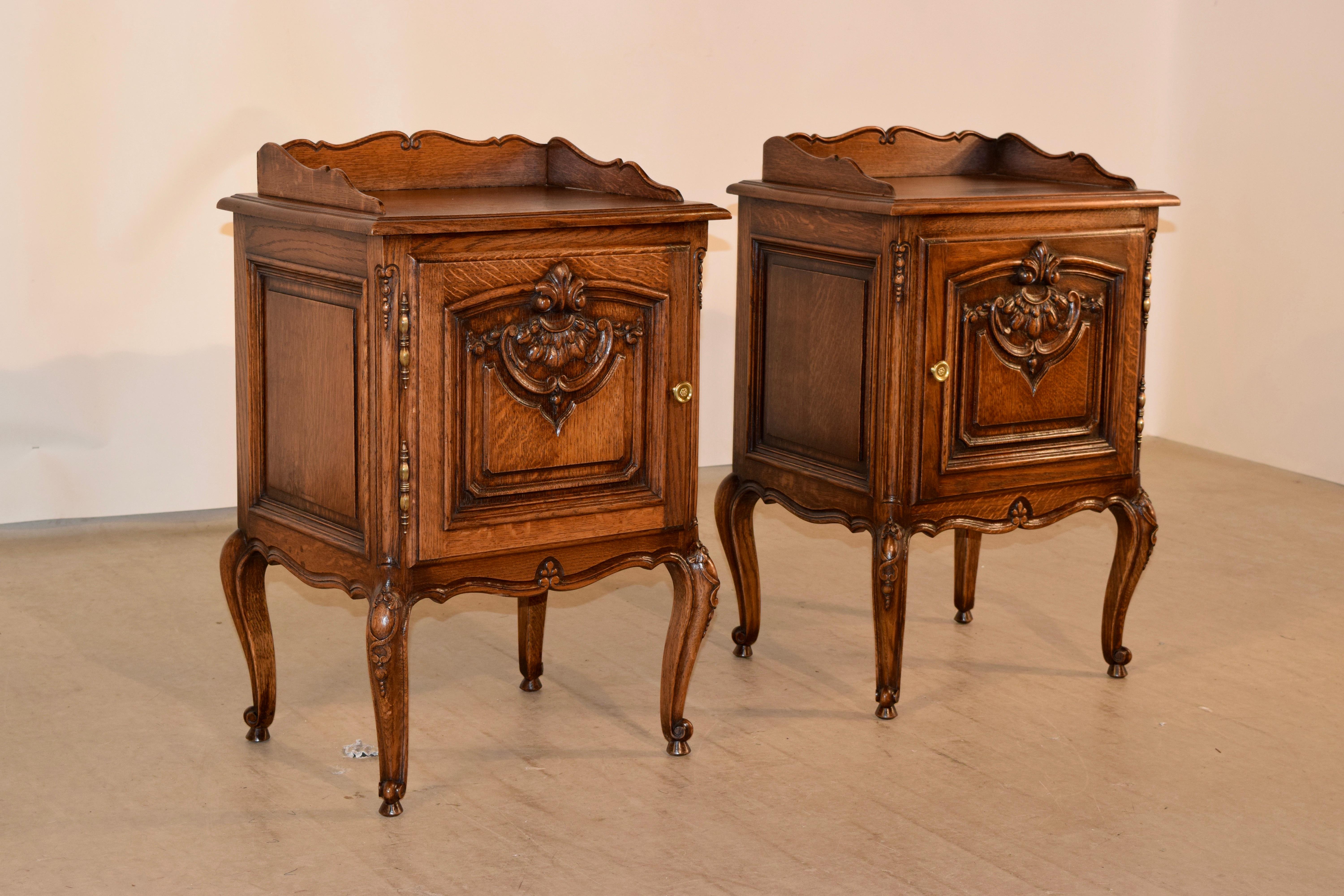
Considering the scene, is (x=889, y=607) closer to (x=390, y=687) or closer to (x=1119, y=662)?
(x=1119, y=662)

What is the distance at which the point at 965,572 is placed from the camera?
365 centimetres

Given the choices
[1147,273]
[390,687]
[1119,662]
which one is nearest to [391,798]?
[390,687]

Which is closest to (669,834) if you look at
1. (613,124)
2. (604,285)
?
(604,285)

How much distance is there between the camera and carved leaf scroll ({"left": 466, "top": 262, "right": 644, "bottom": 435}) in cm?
249

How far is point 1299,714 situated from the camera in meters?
3.07

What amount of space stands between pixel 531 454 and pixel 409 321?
313 mm

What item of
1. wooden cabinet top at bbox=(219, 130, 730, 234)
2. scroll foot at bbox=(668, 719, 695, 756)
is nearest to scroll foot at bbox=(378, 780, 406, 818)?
scroll foot at bbox=(668, 719, 695, 756)

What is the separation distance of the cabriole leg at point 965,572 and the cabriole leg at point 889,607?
63 cm

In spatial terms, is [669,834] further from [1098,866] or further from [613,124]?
[613,124]

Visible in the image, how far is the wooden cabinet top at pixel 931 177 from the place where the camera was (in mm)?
2861

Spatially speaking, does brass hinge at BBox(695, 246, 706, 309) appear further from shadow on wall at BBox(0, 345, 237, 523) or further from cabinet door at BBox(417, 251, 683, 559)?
shadow on wall at BBox(0, 345, 237, 523)

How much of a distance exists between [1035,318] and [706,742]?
1005mm

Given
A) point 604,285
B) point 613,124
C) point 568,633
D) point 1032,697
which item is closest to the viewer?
point 604,285

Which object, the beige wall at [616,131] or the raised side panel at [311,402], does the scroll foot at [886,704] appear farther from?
the beige wall at [616,131]
